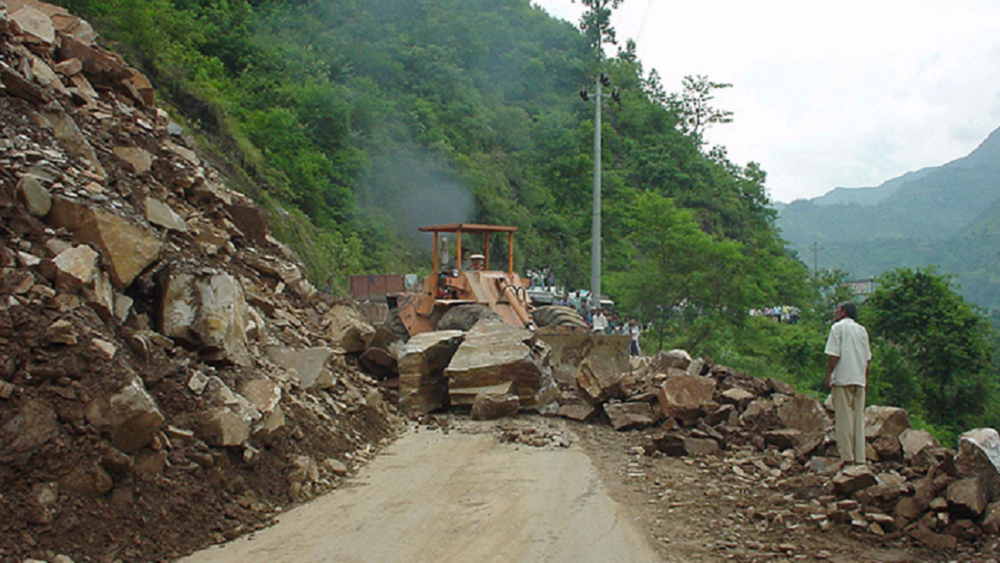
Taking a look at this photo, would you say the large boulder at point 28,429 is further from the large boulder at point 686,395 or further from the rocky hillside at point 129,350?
the large boulder at point 686,395

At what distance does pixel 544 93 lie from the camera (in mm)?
58906

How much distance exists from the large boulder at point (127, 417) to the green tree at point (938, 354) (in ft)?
60.4

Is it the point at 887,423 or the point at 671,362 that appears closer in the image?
the point at 887,423

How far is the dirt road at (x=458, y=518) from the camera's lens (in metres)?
4.90

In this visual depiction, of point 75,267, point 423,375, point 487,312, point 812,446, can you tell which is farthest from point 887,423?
point 487,312

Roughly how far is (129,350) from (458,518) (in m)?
2.68

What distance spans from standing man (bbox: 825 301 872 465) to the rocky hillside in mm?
4259

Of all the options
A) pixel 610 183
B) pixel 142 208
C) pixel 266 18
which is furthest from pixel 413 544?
pixel 266 18

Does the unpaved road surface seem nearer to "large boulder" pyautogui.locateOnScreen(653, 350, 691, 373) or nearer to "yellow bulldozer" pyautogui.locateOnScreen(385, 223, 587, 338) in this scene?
"large boulder" pyautogui.locateOnScreen(653, 350, 691, 373)

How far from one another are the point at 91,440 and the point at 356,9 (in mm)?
51549

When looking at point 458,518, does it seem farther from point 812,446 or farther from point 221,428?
point 812,446

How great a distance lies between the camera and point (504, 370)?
9.91 meters

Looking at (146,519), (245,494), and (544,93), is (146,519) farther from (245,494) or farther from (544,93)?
(544,93)

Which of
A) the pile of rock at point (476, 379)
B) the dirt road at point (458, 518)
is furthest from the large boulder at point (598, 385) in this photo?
the dirt road at point (458, 518)
